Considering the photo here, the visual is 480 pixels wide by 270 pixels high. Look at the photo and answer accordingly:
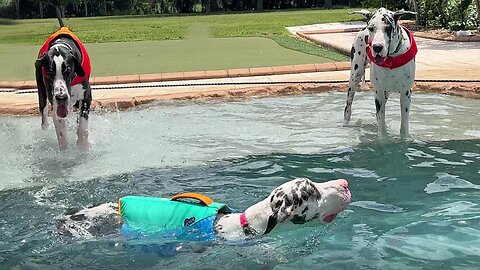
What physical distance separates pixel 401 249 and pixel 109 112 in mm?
5662

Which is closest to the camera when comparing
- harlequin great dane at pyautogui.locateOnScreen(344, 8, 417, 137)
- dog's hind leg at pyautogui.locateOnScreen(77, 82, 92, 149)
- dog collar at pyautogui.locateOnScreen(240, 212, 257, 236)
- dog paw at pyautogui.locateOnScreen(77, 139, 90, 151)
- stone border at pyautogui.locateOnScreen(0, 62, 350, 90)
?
dog collar at pyautogui.locateOnScreen(240, 212, 257, 236)

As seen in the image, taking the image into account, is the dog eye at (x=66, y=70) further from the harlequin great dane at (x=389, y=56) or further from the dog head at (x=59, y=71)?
the harlequin great dane at (x=389, y=56)

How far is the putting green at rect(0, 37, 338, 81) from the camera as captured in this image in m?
12.7

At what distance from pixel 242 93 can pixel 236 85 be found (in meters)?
0.58

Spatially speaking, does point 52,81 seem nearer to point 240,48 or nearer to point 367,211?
point 367,211

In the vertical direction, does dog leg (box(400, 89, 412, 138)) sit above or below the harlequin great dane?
below

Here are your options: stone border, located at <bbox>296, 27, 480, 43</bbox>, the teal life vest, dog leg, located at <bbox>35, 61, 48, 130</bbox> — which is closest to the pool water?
the teal life vest

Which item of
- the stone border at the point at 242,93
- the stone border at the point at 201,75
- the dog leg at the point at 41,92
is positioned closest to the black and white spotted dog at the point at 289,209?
the dog leg at the point at 41,92

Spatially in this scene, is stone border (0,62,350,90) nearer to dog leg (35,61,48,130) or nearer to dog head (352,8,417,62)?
dog leg (35,61,48,130)

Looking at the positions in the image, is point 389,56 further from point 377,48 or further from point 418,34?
point 418,34

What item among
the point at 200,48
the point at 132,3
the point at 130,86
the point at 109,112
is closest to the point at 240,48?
the point at 200,48

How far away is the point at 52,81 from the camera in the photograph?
6066 millimetres

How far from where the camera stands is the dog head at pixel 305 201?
369cm

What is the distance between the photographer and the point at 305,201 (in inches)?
146
